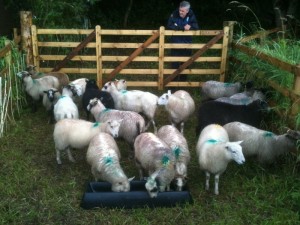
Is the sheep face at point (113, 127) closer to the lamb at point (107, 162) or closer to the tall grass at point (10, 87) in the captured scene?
the lamb at point (107, 162)

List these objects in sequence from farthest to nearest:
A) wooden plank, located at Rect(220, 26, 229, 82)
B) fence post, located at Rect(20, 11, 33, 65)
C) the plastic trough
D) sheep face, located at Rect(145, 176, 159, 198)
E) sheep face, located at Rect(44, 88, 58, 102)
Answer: wooden plank, located at Rect(220, 26, 229, 82) → fence post, located at Rect(20, 11, 33, 65) → sheep face, located at Rect(44, 88, 58, 102) → the plastic trough → sheep face, located at Rect(145, 176, 159, 198)

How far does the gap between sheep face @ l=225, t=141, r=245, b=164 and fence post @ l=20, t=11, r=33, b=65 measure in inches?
229

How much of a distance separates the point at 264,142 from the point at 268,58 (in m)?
1.77

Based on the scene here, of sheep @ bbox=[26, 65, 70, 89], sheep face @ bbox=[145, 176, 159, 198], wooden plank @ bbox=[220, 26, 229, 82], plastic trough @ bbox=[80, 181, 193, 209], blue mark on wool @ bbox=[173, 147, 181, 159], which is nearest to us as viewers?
sheep face @ bbox=[145, 176, 159, 198]

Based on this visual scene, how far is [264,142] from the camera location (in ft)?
16.8

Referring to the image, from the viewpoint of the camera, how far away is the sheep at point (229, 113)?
5.98 metres

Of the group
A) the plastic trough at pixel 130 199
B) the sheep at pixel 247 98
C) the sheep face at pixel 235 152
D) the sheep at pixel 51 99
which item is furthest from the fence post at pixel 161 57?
the plastic trough at pixel 130 199

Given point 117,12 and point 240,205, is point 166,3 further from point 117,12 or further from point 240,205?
point 240,205

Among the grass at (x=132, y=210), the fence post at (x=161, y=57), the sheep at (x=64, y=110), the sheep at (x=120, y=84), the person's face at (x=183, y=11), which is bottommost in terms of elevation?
the grass at (x=132, y=210)

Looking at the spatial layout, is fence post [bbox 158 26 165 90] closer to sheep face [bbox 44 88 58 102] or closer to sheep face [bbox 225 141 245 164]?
sheep face [bbox 44 88 58 102]

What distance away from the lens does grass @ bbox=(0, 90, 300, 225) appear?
14.0 ft

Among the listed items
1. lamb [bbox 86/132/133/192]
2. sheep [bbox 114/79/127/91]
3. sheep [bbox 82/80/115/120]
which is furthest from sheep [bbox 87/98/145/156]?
sheep [bbox 114/79/127/91]

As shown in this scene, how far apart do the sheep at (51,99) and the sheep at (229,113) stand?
281 cm

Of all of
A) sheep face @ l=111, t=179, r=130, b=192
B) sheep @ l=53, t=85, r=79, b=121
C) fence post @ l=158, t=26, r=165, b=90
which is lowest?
sheep face @ l=111, t=179, r=130, b=192
